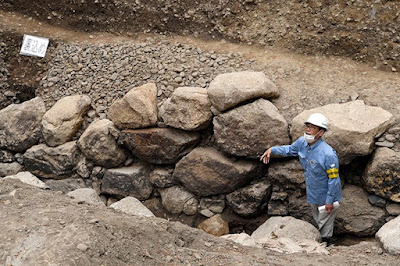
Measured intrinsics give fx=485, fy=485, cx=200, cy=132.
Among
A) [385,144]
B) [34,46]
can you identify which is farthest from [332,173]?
[34,46]

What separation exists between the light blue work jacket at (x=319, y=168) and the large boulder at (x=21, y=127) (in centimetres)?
406

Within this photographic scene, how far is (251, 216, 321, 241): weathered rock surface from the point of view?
5598 millimetres

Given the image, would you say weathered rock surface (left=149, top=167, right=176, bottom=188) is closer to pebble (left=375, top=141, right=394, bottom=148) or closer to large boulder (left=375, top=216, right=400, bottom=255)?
pebble (left=375, top=141, right=394, bottom=148)

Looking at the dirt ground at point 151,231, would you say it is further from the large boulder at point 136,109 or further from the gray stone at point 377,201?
the large boulder at point 136,109

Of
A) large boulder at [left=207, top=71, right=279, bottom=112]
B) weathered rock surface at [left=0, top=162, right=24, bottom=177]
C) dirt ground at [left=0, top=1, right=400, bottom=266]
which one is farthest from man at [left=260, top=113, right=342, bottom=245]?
weathered rock surface at [left=0, top=162, right=24, bottom=177]

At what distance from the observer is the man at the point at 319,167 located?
5.28 meters

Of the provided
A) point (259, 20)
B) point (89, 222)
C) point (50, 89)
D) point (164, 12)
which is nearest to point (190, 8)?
point (164, 12)

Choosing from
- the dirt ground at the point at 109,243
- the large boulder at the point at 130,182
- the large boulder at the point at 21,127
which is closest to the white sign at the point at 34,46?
the large boulder at the point at 21,127

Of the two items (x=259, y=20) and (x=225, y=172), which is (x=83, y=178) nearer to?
(x=225, y=172)

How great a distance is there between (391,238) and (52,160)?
16.5 feet

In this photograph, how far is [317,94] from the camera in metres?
6.68

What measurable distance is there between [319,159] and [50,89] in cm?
489

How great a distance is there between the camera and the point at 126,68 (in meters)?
7.76

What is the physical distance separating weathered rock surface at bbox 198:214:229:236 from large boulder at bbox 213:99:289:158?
97 cm
